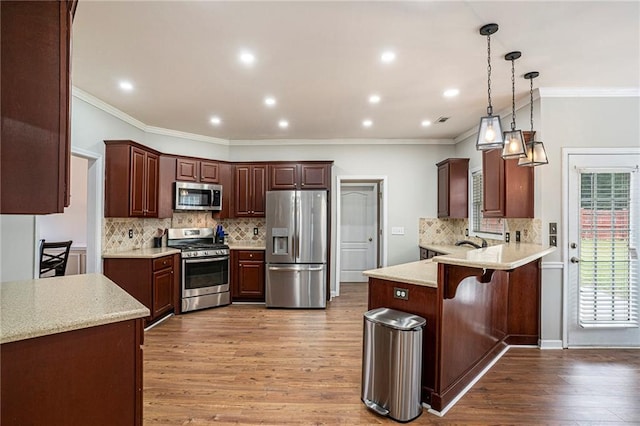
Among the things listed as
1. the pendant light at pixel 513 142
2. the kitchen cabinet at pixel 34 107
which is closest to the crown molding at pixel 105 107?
the kitchen cabinet at pixel 34 107

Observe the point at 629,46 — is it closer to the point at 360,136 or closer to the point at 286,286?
the point at 360,136

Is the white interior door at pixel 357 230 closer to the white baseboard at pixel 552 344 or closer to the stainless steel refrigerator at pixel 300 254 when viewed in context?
the stainless steel refrigerator at pixel 300 254

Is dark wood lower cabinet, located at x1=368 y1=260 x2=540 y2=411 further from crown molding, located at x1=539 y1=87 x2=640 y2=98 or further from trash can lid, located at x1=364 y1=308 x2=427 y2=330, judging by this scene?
crown molding, located at x1=539 y1=87 x2=640 y2=98

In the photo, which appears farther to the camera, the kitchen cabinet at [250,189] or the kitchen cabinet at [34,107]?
the kitchen cabinet at [250,189]

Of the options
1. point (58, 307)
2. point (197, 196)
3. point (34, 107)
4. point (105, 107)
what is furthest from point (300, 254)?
point (34, 107)

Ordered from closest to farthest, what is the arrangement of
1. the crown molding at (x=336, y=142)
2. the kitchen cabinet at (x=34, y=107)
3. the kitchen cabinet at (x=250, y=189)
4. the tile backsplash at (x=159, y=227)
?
1. the kitchen cabinet at (x=34, y=107)
2. the tile backsplash at (x=159, y=227)
3. the kitchen cabinet at (x=250, y=189)
4. the crown molding at (x=336, y=142)

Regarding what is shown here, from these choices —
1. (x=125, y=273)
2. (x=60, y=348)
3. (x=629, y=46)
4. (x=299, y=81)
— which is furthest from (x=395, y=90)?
(x=125, y=273)

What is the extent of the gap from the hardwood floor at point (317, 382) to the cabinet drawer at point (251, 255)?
4.14ft

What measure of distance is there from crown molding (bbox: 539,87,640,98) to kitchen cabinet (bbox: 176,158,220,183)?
4.40 m

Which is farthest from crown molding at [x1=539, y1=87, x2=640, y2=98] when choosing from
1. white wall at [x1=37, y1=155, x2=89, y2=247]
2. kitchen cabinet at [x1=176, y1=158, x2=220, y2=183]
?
white wall at [x1=37, y1=155, x2=89, y2=247]

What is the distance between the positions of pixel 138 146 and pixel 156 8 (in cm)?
238

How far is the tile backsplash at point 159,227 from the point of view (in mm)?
4047

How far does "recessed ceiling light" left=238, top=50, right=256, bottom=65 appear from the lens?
2.61 m

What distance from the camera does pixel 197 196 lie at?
16.1ft
